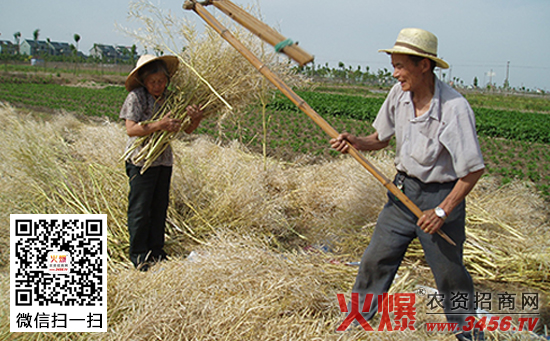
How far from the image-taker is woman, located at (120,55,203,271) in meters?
2.89

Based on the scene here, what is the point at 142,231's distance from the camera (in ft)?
10.0

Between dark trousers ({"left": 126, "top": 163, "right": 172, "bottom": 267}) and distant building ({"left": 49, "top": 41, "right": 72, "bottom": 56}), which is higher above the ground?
distant building ({"left": 49, "top": 41, "right": 72, "bottom": 56})

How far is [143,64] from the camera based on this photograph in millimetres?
2838

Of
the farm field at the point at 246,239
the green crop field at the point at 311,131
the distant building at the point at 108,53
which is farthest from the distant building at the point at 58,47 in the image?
the farm field at the point at 246,239

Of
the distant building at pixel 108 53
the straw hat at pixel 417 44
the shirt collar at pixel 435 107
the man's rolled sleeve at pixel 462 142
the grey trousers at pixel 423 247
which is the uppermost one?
the distant building at pixel 108 53

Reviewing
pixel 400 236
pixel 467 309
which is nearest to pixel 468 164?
pixel 400 236

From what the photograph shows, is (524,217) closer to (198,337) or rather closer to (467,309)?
(467,309)

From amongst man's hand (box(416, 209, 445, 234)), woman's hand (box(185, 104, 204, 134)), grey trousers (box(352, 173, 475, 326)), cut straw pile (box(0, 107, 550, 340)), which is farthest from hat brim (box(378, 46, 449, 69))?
woman's hand (box(185, 104, 204, 134))

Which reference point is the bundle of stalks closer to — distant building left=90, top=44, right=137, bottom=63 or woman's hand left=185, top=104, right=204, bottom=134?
woman's hand left=185, top=104, right=204, bottom=134

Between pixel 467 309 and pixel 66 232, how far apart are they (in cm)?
215

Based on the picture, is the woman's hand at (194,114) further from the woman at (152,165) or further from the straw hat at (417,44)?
the straw hat at (417,44)

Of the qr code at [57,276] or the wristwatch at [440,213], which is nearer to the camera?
the wristwatch at [440,213]

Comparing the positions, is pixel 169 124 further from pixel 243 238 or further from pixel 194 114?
pixel 243 238

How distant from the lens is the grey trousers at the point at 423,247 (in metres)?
2.04
